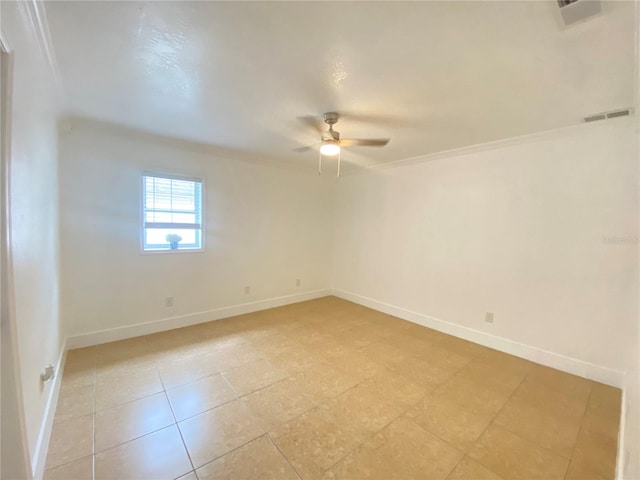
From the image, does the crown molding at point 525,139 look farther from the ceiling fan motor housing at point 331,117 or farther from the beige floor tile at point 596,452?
the beige floor tile at point 596,452

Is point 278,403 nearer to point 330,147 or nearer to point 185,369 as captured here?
point 185,369

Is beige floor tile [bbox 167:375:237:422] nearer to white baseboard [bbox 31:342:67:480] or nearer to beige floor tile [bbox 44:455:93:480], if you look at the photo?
beige floor tile [bbox 44:455:93:480]

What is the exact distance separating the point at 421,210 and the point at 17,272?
12.8 ft

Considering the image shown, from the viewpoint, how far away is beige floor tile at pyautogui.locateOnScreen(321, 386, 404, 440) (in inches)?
73.7

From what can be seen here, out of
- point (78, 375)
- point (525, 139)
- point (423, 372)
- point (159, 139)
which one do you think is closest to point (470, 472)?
point (423, 372)

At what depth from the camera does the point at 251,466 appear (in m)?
1.53

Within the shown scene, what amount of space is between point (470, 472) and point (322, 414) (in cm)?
96

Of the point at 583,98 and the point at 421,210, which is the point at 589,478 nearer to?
the point at 583,98

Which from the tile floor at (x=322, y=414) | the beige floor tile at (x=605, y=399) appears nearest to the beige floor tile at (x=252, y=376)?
the tile floor at (x=322, y=414)

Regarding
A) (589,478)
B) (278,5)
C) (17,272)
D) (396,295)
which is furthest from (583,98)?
(17,272)

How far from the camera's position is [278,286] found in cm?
457

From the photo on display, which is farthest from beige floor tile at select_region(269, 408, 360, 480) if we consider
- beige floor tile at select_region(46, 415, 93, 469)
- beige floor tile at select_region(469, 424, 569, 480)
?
beige floor tile at select_region(46, 415, 93, 469)

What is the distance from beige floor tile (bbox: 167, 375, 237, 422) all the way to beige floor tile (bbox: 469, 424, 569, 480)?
1804mm

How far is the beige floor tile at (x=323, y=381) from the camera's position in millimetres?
2225
